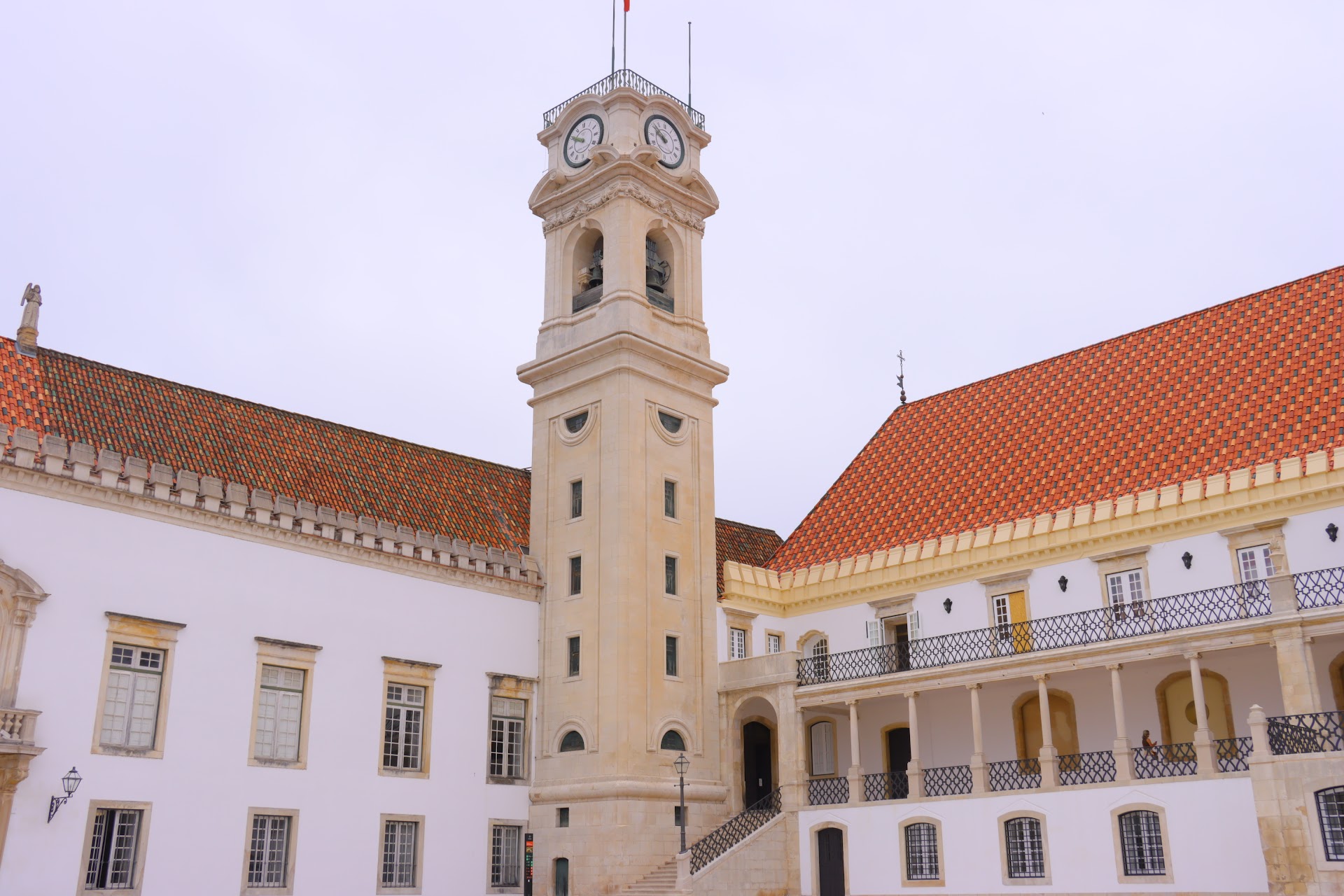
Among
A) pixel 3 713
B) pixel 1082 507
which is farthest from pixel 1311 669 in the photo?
pixel 3 713

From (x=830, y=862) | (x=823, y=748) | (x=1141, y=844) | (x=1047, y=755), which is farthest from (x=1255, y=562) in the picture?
(x=823, y=748)

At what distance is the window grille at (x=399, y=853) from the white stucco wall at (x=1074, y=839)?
8.43m

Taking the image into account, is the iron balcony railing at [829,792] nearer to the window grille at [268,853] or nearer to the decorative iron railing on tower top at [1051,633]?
the decorative iron railing on tower top at [1051,633]

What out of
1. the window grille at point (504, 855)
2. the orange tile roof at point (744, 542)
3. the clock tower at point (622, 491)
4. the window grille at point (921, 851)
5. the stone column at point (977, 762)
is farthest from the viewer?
the orange tile roof at point (744, 542)

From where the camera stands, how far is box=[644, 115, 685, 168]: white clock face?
3262 cm

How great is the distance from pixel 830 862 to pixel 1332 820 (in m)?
10.9

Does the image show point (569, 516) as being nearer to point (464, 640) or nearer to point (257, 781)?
point (464, 640)

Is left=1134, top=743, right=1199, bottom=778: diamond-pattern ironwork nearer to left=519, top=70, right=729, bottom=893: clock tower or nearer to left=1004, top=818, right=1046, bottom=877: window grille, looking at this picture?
left=1004, top=818, right=1046, bottom=877: window grille

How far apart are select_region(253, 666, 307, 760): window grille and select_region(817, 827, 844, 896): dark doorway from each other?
11.4 metres

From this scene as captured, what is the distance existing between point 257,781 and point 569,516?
9.90m

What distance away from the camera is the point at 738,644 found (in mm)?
31281

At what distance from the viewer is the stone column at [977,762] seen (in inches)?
976

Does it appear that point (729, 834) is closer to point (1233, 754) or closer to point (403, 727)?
point (403, 727)

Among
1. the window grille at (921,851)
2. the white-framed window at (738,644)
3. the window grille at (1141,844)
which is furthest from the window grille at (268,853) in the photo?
the window grille at (1141,844)
